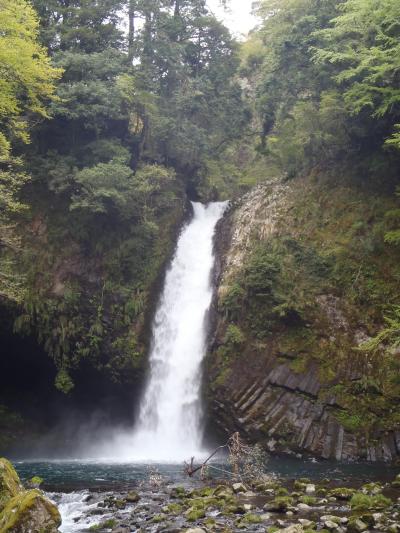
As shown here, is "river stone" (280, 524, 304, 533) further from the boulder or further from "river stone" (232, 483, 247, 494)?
the boulder

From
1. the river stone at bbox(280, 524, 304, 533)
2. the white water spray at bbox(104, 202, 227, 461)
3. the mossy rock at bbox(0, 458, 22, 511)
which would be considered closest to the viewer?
the river stone at bbox(280, 524, 304, 533)

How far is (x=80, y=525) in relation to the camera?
866cm

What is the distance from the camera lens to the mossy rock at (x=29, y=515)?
7.38m

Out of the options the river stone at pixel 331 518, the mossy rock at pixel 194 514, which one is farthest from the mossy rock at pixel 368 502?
the mossy rock at pixel 194 514

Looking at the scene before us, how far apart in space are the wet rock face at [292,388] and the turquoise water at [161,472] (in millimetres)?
685

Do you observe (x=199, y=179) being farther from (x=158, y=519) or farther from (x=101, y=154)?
(x=158, y=519)

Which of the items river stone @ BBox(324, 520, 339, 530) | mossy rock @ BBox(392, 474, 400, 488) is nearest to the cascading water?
mossy rock @ BBox(392, 474, 400, 488)

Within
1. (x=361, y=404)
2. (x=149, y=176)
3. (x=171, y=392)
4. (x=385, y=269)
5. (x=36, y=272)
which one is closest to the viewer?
(x=361, y=404)

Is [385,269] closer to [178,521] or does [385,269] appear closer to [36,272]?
[178,521]

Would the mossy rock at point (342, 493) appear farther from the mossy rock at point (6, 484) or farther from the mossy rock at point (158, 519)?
the mossy rock at point (6, 484)

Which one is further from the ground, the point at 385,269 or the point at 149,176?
the point at 149,176

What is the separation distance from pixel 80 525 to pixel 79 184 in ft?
46.7

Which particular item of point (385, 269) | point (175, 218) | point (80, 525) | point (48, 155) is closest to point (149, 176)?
point (175, 218)

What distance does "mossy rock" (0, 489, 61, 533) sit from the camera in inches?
290
